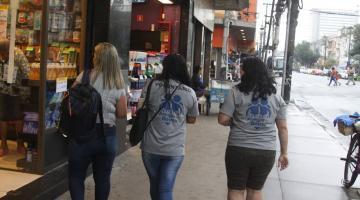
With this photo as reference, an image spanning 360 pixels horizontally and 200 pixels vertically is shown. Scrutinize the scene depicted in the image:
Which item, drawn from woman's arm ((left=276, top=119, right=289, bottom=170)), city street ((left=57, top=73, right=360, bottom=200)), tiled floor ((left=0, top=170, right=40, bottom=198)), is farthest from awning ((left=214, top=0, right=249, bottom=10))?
woman's arm ((left=276, top=119, right=289, bottom=170))

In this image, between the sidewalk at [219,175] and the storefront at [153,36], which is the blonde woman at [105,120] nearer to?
the sidewalk at [219,175]

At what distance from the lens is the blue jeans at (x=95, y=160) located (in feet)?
15.1

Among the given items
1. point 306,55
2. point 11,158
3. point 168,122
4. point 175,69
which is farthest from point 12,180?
point 306,55

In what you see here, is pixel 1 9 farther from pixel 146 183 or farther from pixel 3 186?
pixel 146 183

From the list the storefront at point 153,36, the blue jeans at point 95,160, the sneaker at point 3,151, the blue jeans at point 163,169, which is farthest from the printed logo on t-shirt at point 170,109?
the storefront at point 153,36

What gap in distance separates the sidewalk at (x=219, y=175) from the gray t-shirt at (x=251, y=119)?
214 centimetres

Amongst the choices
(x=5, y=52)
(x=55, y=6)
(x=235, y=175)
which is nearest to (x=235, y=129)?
(x=235, y=175)

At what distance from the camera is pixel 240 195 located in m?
4.55

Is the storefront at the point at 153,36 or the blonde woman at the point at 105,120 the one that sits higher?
the storefront at the point at 153,36

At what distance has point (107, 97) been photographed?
15.4ft

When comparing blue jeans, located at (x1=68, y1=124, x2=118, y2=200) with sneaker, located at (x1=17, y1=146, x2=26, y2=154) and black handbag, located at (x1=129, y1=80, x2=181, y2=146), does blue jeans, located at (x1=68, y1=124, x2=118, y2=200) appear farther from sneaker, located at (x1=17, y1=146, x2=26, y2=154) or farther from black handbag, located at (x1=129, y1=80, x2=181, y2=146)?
sneaker, located at (x1=17, y1=146, x2=26, y2=154)

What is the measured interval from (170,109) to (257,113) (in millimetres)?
749

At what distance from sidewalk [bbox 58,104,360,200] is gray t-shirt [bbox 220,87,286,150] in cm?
214

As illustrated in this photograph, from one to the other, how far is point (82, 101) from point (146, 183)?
109 inches
